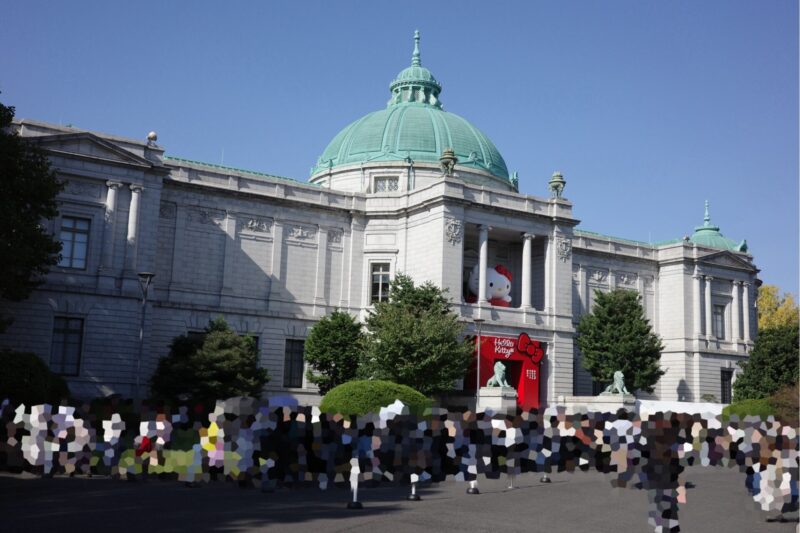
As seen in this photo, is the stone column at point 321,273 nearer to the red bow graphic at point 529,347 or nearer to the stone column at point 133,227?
the stone column at point 133,227

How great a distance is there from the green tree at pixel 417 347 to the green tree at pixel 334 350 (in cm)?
310

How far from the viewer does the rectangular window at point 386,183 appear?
61.2m

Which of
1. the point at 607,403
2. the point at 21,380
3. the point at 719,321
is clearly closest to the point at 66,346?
the point at 21,380

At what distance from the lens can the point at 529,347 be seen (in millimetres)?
51375

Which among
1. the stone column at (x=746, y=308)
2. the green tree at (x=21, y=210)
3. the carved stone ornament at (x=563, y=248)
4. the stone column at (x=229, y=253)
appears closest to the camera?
the green tree at (x=21, y=210)

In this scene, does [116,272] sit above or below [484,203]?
below

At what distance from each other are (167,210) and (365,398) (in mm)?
24262

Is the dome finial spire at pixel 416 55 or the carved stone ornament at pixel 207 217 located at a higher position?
the dome finial spire at pixel 416 55

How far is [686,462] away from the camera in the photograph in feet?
68.3

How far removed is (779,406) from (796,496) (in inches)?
803

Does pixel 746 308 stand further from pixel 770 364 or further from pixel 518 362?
pixel 518 362

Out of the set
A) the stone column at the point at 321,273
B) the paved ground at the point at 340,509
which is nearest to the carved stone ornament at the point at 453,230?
the stone column at the point at 321,273

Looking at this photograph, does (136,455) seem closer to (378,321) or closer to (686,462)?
(686,462)

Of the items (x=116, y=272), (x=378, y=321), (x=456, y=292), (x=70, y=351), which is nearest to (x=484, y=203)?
(x=456, y=292)
